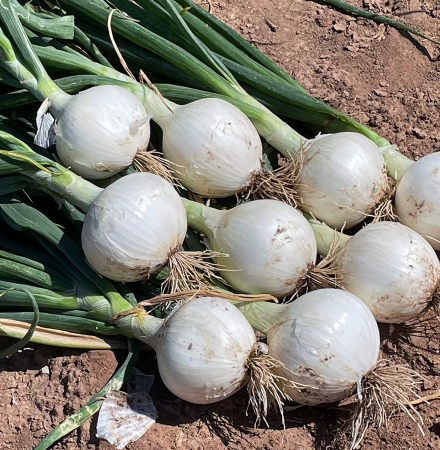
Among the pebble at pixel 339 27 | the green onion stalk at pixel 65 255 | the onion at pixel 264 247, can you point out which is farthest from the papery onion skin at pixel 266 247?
the pebble at pixel 339 27

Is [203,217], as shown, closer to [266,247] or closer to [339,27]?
[266,247]

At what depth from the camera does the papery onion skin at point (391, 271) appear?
6.08 feet

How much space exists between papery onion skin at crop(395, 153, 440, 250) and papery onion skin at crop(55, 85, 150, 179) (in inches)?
38.7

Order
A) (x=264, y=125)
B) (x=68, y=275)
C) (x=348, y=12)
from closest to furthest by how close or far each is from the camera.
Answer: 1. (x=68, y=275)
2. (x=264, y=125)
3. (x=348, y=12)

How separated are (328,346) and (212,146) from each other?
0.80 m

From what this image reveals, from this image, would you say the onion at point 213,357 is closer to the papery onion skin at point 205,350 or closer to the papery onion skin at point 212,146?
the papery onion skin at point 205,350

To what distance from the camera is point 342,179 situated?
201 centimetres

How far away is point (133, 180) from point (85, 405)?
79 cm

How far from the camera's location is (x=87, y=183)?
1964 mm

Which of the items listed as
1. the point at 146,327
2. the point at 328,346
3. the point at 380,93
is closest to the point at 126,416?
the point at 146,327

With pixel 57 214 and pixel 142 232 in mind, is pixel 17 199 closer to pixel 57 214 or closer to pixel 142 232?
pixel 57 214

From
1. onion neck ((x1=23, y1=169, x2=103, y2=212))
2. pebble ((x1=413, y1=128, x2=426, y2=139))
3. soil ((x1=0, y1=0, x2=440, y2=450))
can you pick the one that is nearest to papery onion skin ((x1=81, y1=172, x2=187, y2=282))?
onion neck ((x1=23, y1=169, x2=103, y2=212))

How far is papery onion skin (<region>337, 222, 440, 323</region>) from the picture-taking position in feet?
6.08

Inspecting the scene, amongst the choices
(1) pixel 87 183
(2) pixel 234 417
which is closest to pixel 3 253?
(1) pixel 87 183
